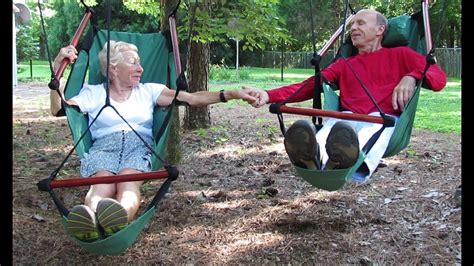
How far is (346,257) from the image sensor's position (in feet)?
8.84

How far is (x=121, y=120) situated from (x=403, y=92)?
1.48 meters

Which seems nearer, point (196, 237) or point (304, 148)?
point (304, 148)

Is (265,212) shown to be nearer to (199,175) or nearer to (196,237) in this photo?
(196,237)

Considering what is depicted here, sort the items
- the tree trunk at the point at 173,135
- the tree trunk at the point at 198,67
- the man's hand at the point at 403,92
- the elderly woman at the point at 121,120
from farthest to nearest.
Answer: the tree trunk at the point at 198,67
the tree trunk at the point at 173,135
the man's hand at the point at 403,92
the elderly woman at the point at 121,120

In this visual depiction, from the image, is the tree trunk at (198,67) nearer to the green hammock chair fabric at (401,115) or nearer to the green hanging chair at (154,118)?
the green hanging chair at (154,118)

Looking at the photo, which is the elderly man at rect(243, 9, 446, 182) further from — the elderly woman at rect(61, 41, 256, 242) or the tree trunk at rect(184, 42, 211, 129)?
the tree trunk at rect(184, 42, 211, 129)

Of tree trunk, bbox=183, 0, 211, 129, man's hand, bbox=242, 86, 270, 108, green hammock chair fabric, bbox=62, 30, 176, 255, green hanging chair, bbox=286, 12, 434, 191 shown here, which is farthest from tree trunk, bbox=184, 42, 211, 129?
man's hand, bbox=242, 86, 270, 108

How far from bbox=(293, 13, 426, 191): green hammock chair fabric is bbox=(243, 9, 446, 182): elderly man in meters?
0.05

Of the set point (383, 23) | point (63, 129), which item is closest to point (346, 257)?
point (383, 23)

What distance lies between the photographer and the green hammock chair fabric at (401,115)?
219cm

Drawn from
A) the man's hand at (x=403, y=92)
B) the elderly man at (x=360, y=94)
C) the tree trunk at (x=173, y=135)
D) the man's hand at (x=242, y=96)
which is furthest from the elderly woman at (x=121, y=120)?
the tree trunk at (x=173, y=135)

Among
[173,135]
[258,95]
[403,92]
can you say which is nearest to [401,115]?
[403,92]

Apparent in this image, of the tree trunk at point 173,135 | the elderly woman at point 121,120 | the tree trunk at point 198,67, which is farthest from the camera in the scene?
the tree trunk at point 198,67

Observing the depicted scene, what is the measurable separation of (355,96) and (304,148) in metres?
0.84
